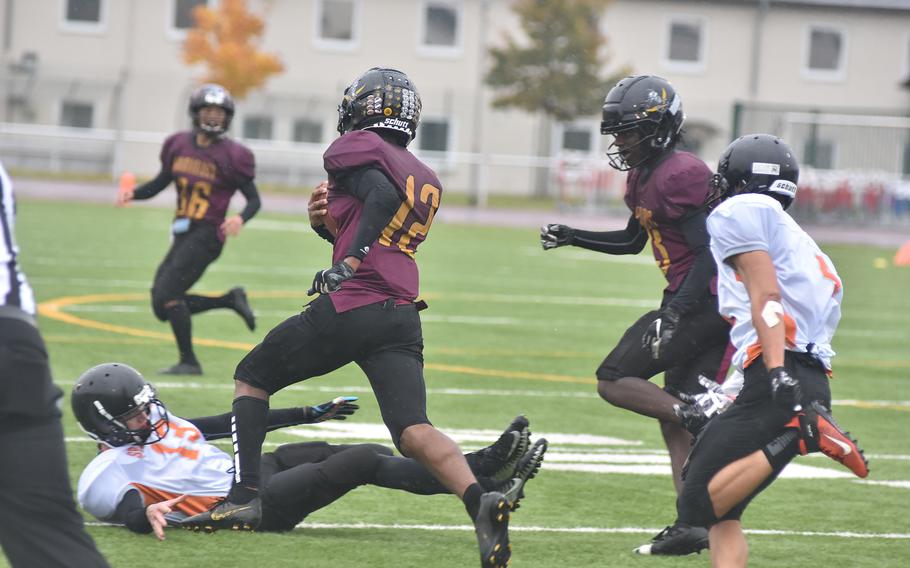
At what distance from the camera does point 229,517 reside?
18.5 feet

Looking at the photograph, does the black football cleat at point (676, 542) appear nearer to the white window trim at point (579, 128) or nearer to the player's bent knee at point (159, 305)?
the player's bent knee at point (159, 305)

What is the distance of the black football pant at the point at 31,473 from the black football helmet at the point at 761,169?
2736 mm

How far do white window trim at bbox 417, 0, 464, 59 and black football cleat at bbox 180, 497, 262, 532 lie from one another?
131ft

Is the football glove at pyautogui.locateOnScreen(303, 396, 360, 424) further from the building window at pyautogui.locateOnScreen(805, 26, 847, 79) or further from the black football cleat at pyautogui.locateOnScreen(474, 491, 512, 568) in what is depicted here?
the building window at pyautogui.locateOnScreen(805, 26, 847, 79)

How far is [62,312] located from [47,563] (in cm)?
1001

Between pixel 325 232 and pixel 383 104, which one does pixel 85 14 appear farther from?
pixel 383 104

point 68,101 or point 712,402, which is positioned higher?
point 68,101

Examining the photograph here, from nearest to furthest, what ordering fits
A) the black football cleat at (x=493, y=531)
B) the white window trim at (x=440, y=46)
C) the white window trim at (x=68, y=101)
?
1. the black football cleat at (x=493, y=531)
2. the white window trim at (x=68, y=101)
3. the white window trim at (x=440, y=46)

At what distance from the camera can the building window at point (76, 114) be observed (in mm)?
43094

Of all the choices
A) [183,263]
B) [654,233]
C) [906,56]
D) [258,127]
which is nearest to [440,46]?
[258,127]

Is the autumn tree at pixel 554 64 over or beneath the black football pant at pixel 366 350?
over

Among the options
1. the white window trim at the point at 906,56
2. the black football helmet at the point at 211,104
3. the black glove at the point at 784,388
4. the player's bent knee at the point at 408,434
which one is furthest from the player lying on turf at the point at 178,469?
the white window trim at the point at 906,56

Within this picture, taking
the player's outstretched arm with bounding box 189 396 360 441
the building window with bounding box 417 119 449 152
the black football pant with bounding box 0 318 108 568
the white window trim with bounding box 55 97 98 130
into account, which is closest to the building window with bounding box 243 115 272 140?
the white window trim with bounding box 55 97 98 130

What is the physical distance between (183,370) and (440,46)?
117 ft
